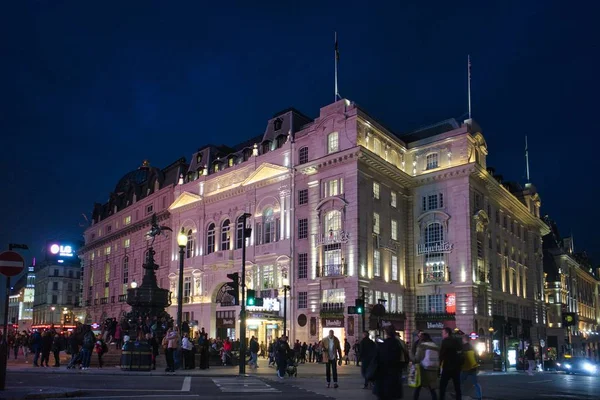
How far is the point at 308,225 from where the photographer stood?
5122cm

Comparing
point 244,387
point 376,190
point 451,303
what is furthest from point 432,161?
point 244,387

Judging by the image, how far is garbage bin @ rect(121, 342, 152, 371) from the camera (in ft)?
84.9

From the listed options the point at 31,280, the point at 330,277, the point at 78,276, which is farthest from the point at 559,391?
the point at 31,280

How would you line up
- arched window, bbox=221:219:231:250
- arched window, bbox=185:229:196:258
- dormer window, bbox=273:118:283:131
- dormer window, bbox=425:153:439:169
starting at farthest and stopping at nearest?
arched window, bbox=185:229:196:258
arched window, bbox=221:219:231:250
dormer window, bbox=273:118:283:131
dormer window, bbox=425:153:439:169

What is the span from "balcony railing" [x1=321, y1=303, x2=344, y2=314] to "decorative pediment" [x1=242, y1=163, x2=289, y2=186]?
12407 millimetres

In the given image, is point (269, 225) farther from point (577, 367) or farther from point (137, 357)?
point (137, 357)

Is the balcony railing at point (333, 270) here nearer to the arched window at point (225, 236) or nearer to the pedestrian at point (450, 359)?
the arched window at point (225, 236)

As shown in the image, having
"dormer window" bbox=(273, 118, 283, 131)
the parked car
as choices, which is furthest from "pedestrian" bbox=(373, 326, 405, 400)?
"dormer window" bbox=(273, 118, 283, 131)

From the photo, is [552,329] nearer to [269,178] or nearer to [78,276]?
[269,178]

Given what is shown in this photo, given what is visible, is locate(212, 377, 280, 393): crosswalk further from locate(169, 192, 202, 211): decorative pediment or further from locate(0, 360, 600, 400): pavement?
locate(169, 192, 202, 211): decorative pediment

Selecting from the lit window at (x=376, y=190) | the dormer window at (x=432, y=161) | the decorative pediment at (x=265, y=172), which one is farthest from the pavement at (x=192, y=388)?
the dormer window at (x=432, y=161)

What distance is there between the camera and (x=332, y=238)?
48.5 meters

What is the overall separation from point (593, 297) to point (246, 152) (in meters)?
90.5

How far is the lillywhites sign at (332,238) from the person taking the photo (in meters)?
47.7
